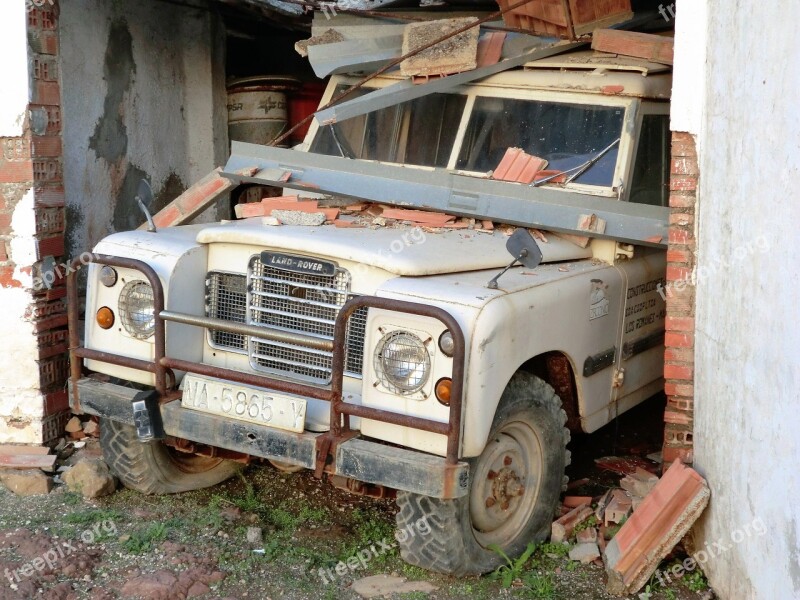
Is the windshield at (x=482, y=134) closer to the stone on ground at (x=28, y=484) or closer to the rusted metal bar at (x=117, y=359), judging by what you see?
the rusted metal bar at (x=117, y=359)

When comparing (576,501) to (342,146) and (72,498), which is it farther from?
(72,498)

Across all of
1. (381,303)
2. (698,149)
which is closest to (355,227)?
(381,303)

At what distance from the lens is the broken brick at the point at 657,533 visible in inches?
152

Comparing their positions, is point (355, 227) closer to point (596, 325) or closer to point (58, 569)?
point (596, 325)

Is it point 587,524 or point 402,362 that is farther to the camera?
point 587,524

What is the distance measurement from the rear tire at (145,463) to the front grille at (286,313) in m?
0.63

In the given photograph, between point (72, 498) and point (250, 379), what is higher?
point (250, 379)

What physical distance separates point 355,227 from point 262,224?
0.44 m

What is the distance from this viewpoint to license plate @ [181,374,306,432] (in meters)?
3.82

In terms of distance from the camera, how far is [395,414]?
3.58 m

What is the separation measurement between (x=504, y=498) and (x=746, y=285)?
135cm

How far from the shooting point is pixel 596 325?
4434 millimetres

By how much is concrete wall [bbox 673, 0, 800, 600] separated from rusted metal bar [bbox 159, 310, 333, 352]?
5.04 ft

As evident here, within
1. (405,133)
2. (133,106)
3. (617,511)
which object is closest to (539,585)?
(617,511)
